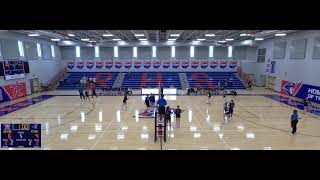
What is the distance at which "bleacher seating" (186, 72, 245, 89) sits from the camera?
3616cm

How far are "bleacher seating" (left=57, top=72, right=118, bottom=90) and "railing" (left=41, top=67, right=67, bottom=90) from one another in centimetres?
83

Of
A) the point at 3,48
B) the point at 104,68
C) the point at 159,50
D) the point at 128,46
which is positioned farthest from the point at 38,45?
the point at 159,50

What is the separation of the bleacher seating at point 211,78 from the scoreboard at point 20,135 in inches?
1157

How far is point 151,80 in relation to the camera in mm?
37594

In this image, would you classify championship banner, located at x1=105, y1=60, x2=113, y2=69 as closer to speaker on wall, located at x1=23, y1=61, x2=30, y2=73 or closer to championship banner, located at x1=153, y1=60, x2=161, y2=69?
championship banner, located at x1=153, y1=60, x2=161, y2=69

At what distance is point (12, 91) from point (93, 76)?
1407 cm

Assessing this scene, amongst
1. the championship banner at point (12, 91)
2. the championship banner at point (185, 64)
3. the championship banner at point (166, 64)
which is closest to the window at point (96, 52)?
the championship banner at point (166, 64)

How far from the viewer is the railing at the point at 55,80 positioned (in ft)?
109

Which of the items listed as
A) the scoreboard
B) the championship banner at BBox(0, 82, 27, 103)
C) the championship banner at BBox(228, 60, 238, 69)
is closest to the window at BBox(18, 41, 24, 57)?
the championship banner at BBox(0, 82, 27, 103)

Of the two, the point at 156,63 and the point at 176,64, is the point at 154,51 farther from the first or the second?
the point at 176,64

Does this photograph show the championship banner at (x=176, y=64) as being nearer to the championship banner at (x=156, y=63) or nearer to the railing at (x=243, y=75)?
the championship banner at (x=156, y=63)
